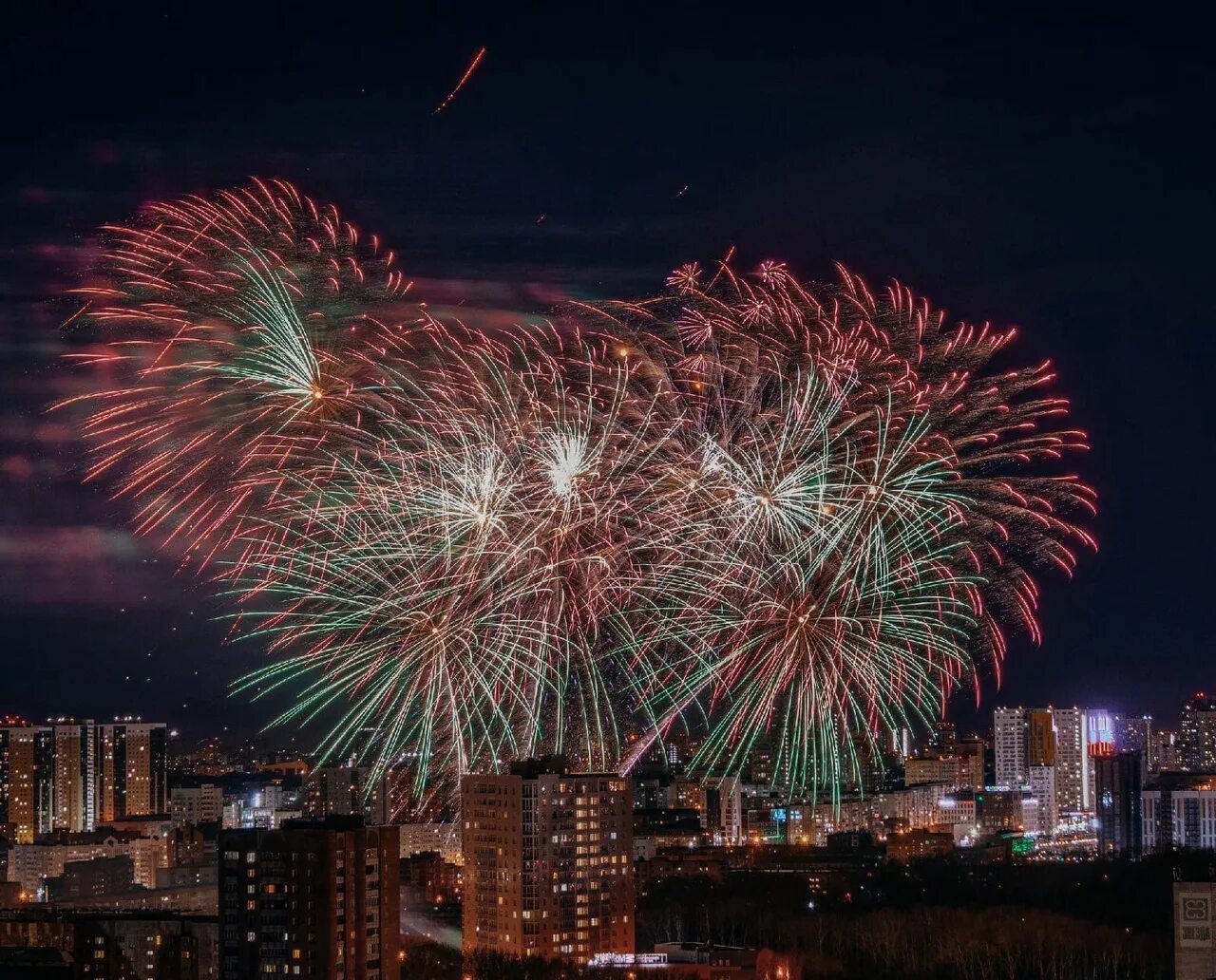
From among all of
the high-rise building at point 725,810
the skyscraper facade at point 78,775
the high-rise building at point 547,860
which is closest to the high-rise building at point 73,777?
the skyscraper facade at point 78,775

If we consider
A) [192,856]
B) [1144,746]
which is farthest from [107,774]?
[1144,746]

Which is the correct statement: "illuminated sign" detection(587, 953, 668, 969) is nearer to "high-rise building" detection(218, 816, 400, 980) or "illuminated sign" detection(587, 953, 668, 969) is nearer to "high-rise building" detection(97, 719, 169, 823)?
"high-rise building" detection(218, 816, 400, 980)

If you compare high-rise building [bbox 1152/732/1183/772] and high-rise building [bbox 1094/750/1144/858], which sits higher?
high-rise building [bbox 1152/732/1183/772]

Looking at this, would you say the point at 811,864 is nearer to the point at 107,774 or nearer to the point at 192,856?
the point at 192,856

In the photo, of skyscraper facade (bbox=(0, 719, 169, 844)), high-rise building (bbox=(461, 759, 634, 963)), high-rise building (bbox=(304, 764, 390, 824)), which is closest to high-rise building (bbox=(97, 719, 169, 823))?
skyscraper facade (bbox=(0, 719, 169, 844))

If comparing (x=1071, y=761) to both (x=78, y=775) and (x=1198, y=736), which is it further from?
(x=78, y=775)


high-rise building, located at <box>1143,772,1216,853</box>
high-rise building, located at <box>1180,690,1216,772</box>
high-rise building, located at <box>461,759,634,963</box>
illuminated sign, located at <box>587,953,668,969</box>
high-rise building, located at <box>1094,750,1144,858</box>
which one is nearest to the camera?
illuminated sign, located at <box>587,953,668,969</box>
